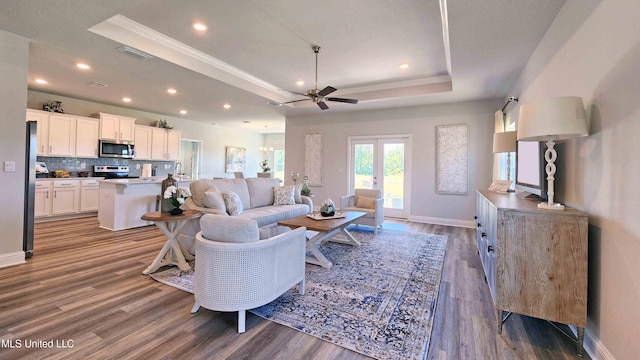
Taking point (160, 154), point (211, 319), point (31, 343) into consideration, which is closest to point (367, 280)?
point (211, 319)

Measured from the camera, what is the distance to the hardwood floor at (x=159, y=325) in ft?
6.07

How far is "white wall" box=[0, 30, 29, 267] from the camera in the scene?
329 cm

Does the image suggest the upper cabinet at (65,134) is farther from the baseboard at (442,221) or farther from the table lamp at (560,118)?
the table lamp at (560,118)

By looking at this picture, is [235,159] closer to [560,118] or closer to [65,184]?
[65,184]

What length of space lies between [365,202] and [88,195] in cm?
631

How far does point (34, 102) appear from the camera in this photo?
237 inches

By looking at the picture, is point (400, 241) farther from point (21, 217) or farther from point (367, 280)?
point (21, 217)

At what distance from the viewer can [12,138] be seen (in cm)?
338

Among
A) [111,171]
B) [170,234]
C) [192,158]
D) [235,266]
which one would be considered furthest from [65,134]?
[235,266]

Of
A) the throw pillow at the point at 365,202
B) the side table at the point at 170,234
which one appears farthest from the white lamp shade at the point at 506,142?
the side table at the point at 170,234

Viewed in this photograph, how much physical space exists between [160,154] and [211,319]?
280 inches

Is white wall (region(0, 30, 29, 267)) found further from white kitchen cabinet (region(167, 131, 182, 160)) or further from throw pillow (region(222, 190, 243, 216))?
white kitchen cabinet (region(167, 131, 182, 160))

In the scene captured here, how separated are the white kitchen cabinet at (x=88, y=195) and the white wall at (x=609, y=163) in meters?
8.12

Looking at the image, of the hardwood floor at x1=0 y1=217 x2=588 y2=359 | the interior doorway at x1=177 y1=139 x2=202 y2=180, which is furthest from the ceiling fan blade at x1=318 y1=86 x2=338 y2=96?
the interior doorway at x1=177 y1=139 x2=202 y2=180
